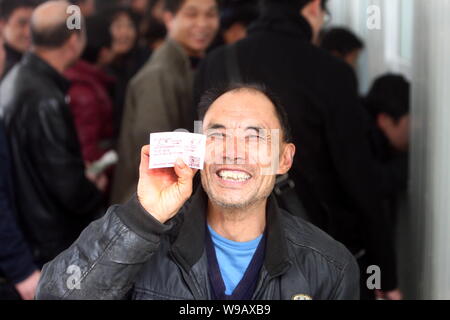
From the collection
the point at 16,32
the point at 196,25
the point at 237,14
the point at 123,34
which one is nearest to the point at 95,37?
the point at 123,34

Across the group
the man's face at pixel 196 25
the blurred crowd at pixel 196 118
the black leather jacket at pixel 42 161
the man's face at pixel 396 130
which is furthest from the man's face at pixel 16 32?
the man's face at pixel 396 130

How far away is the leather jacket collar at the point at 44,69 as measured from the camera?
2129 millimetres

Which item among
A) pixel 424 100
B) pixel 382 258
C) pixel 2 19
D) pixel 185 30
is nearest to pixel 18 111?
pixel 185 30

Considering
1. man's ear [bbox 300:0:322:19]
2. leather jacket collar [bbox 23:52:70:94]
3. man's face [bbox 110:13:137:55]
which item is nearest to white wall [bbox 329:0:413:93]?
man's ear [bbox 300:0:322:19]

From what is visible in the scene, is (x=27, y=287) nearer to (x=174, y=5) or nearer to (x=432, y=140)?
(x=174, y=5)

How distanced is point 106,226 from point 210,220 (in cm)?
26

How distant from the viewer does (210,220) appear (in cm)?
147

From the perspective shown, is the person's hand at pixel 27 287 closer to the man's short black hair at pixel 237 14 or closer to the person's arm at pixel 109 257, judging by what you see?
the person's arm at pixel 109 257

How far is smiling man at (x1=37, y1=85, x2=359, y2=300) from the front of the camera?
1.32m

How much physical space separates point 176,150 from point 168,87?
0.56 meters

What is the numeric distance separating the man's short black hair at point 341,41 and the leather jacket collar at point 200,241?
1091 millimetres

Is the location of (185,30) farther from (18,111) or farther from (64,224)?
(64,224)

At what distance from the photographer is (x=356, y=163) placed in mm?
1820

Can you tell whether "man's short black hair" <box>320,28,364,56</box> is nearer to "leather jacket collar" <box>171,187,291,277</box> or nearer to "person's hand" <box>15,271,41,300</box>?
"leather jacket collar" <box>171,187,291,277</box>
